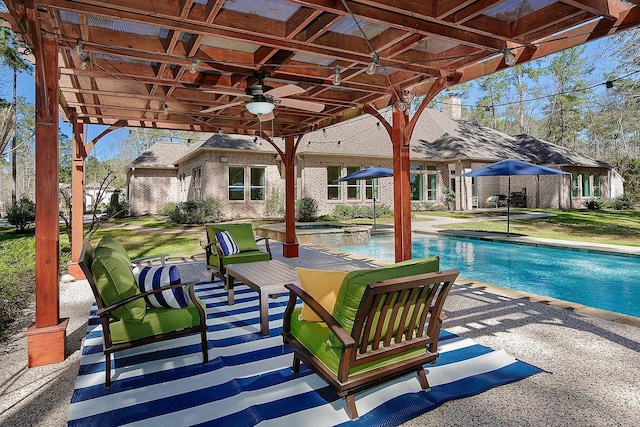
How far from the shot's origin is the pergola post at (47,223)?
11.2 feet

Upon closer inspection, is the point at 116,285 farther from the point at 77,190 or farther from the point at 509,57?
the point at 77,190

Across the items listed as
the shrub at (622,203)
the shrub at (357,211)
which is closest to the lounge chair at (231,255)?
the shrub at (357,211)

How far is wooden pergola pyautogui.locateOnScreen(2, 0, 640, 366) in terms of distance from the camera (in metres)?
3.30

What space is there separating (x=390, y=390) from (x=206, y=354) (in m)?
1.55

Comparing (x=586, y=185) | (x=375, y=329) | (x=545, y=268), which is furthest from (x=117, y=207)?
(x=586, y=185)

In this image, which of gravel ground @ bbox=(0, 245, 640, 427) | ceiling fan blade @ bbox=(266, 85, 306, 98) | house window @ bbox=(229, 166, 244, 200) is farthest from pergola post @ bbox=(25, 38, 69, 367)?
house window @ bbox=(229, 166, 244, 200)

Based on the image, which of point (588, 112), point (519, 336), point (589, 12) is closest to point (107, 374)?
point (519, 336)

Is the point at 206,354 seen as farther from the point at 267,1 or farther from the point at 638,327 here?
the point at 638,327

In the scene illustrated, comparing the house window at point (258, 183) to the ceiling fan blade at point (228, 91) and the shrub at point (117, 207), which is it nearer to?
the shrub at point (117, 207)

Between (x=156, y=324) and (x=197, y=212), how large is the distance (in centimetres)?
1277

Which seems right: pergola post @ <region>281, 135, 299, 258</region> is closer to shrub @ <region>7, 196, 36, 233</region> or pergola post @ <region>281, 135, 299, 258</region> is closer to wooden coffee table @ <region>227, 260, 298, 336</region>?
wooden coffee table @ <region>227, 260, 298, 336</region>

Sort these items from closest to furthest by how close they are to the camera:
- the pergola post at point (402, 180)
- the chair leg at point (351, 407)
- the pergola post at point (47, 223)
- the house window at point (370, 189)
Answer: the chair leg at point (351, 407) → the pergola post at point (47, 223) → the pergola post at point (402, 180) → the house window at point (370, 189)

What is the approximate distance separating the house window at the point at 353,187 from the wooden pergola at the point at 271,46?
494 inches

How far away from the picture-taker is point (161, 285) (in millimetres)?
3381
